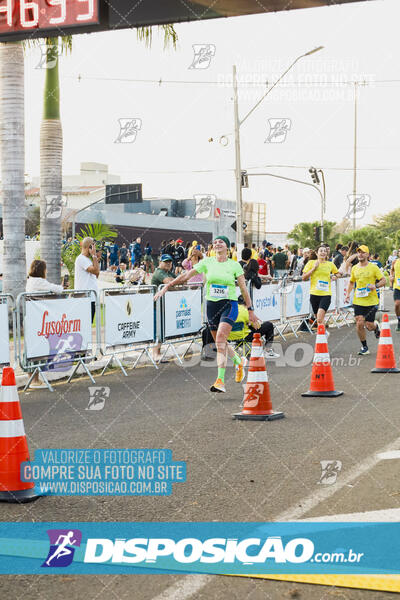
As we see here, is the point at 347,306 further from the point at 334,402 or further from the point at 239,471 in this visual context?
the point at 239,471

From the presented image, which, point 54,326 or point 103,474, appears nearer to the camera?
point 103,474

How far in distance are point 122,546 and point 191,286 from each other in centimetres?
1071

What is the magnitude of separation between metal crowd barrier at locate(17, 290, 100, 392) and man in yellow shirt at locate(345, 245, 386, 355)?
4.76 meters

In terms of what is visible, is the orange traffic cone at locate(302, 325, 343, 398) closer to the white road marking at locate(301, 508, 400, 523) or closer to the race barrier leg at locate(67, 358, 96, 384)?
the race barrier leg at locate(67, 358, 96, 384)

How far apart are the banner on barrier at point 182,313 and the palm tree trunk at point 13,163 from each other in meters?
2.84

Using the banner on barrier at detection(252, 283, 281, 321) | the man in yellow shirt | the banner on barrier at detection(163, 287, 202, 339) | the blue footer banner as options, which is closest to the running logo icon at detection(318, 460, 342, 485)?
the blue footer banner

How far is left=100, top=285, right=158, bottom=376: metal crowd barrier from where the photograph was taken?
12531mm

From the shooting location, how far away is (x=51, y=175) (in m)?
18.5

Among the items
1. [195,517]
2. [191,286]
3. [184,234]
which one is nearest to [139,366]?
[191,286]

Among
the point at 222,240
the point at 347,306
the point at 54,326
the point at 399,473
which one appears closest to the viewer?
the point at 399,473

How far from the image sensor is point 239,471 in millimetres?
6316

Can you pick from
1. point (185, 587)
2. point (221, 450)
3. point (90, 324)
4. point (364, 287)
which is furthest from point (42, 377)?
point (185, 587)

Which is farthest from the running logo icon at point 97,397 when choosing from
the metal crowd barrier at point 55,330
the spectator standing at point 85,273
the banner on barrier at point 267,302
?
the banner on barrier at point 267,302

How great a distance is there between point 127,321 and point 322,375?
3.92 m
